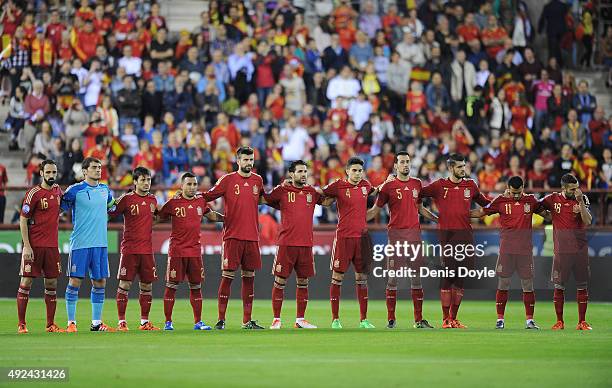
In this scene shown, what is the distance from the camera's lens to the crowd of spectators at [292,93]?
2597 centimetres

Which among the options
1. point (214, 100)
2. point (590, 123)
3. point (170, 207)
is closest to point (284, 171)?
point (214, 100)

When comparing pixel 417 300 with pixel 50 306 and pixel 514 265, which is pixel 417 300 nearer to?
pixel 514 265

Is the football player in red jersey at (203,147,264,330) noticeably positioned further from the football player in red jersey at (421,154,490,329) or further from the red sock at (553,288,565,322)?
the red sock at (553,288,565,322)

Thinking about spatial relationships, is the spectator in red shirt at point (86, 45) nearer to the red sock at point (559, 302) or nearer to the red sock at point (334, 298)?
the red sock at point (334, 298)

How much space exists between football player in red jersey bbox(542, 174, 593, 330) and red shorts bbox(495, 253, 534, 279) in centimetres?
45

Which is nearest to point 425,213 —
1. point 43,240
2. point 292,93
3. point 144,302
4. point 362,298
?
point 362,298

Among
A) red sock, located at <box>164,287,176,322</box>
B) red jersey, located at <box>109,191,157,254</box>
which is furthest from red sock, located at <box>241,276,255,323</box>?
red jersey, located at <box>109,191,157,254</box>

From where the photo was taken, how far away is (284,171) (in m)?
26.0

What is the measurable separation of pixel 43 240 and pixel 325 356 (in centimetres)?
532

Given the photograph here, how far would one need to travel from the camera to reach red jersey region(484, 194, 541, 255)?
17375mm

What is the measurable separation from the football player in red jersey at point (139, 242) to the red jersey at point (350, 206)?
2.54 metres

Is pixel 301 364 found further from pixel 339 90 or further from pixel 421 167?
pixel 339 90

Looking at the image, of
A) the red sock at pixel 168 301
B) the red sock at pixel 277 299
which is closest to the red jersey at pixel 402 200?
the red sock at pixel 277 299

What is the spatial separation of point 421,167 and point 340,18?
199 inches
